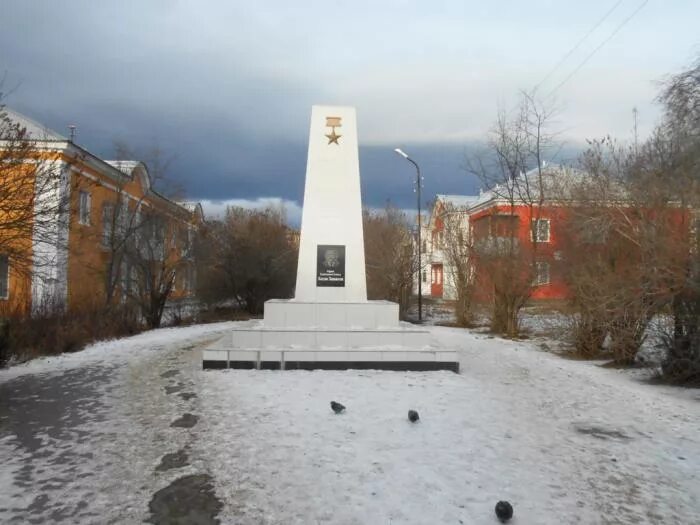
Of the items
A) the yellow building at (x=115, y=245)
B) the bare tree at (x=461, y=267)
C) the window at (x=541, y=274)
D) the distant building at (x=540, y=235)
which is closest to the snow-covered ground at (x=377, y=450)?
the distant building at (x=540, y=235)

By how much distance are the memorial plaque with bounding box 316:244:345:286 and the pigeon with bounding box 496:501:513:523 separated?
9567 mm

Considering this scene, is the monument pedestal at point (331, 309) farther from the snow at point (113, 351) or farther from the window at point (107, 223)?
the window at point (107, 223)

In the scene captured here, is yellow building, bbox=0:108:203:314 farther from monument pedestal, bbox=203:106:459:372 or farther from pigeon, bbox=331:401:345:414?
pigeon, bbox=331:401:345:414

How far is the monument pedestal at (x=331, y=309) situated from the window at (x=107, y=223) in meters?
10.8

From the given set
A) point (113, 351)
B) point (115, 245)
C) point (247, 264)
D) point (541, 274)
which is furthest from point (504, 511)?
point (247, 264)

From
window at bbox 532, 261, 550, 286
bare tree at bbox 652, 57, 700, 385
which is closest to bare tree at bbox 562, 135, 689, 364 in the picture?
bare tree at bbox 652, 57, 700, 385

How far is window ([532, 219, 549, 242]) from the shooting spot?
17.7m

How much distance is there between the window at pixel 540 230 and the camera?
1770 cm

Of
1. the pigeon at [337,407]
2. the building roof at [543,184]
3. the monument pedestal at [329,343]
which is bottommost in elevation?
the pigeon at [337,407]

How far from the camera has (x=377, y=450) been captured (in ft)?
17.5

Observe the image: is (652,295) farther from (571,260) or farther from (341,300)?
(341,300)

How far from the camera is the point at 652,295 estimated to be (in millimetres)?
9094

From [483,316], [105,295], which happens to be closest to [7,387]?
Result: [105,295]

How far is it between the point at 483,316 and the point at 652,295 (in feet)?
42.4
